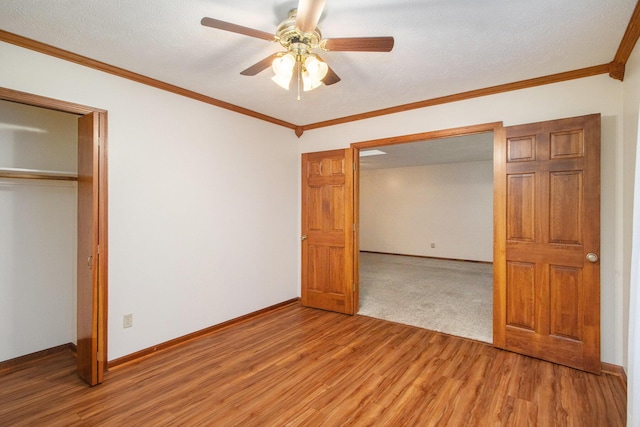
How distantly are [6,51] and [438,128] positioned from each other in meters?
3.65

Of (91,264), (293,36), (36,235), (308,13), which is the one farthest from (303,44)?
(36,235)

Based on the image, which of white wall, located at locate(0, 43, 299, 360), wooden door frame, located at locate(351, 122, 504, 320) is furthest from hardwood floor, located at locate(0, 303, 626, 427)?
wooden door frame, located at locate(351, 122, 504, 320)

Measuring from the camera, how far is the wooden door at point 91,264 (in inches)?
90.0

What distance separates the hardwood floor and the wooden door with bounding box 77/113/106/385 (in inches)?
7.2

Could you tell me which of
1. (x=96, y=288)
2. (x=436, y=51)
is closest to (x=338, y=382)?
(x=96, y=288)

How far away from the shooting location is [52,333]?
9.21 feet

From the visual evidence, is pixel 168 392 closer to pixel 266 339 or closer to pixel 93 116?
pixel 266 339

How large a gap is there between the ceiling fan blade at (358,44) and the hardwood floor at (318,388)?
229cm

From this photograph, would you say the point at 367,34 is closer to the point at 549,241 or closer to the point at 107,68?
the point at 107,68

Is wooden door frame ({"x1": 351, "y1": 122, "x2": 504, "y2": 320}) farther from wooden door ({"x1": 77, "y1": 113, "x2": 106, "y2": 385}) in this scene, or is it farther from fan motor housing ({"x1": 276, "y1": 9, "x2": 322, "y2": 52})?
wooden door ({"x1": 77, "y1": 113, "x2": 106, "y2": 385})

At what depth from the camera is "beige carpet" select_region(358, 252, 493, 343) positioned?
11.6ft

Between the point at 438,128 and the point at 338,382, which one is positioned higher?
the point at 438,128

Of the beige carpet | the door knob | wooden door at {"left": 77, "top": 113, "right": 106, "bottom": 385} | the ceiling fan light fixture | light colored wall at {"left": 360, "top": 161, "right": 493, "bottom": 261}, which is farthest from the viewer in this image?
light colored wall at {"left": 360, "top": 161, "right": 493, "bottom": 261}

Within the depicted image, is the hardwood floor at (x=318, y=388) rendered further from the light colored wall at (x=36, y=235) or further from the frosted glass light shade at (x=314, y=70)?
the frosted glass light shade at (x=314, y=70)
